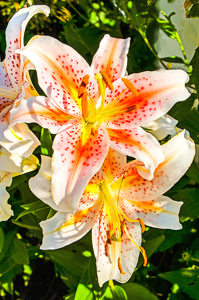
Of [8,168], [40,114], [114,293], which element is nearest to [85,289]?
[114,293]

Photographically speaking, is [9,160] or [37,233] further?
[37,233]

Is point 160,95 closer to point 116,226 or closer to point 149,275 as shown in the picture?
point 116,226

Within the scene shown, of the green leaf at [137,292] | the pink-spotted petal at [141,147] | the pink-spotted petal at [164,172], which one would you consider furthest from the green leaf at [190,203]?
the pink-spotted petal at [141,147]

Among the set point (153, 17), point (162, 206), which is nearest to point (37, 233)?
point (162, 206)

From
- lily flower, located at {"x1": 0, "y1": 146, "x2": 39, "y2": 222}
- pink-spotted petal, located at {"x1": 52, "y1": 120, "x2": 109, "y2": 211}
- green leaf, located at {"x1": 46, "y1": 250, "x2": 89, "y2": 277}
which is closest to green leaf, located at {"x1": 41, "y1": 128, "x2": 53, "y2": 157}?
lily flower, located at {"x1": 0, "y1": 146, "x2": 39, "y2": 222}

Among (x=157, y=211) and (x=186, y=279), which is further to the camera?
(x=186, y=279)

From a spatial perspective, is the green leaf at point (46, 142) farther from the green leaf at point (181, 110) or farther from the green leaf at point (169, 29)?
the green leaf at point (169, 29)

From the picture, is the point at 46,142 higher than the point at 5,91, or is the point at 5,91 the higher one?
the point at 5,91

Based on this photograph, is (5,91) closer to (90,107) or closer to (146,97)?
(90,107)
